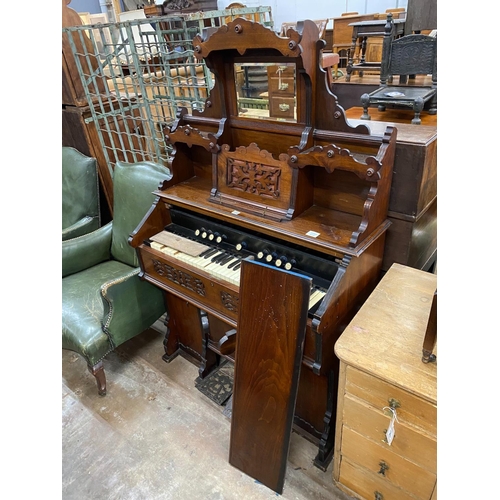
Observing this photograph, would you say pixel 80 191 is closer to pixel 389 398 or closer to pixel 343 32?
pixel 389 398

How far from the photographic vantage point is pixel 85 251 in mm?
2301

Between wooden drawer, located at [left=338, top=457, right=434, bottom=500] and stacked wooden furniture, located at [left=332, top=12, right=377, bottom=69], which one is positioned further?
stacked wooden furniture, located at [left=332, top=12, right=377, bottom=69]

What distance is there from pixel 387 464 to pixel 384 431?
155mm

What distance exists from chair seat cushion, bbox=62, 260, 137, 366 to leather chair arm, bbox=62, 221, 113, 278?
8 cm

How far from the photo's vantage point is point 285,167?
1.39 meters

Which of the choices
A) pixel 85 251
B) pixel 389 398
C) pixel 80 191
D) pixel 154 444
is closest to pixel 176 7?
pixel 80 191

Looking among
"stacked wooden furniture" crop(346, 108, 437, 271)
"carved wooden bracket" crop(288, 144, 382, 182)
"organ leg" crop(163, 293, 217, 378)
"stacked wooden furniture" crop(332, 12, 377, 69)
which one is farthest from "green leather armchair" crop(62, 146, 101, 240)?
"stacked wooden furniture" crop(332, 12, 377, 69)

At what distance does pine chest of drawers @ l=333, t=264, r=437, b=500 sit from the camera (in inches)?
43.1

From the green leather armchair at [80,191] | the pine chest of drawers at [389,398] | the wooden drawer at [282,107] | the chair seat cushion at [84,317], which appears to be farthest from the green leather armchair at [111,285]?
the pine chest of drawers at [389,398]

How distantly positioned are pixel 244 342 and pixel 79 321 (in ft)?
3.30

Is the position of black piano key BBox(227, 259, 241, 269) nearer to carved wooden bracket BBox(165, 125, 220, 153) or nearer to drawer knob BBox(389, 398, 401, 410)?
carved wooden bracket BBox(165, 125, 220, 153)

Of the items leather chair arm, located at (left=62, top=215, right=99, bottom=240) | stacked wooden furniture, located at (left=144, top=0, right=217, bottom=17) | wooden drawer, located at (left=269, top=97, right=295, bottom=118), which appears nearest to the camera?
wooden drawer, located at (left=269, top=97, right=295, bottom=118)

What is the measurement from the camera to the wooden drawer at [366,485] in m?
1.32

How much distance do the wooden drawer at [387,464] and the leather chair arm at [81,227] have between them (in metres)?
2.24
